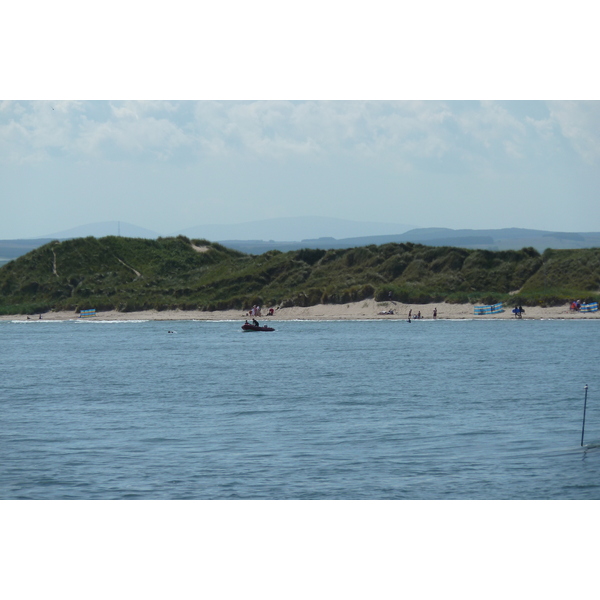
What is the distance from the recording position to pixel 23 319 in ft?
358

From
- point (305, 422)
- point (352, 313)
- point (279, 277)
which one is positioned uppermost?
point (279, 277)

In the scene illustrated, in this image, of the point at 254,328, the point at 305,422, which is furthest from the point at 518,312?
the point at 305,422

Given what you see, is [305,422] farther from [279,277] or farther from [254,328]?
[279,277]

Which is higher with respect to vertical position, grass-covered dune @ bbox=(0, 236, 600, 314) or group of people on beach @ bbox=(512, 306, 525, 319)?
grass-covered dune @ bbox=(0, 236, 600, 314)

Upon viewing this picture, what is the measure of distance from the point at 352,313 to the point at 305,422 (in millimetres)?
65471

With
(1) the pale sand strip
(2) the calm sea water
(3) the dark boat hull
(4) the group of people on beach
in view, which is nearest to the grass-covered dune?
(1) the pale sand strip

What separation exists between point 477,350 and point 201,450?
3676 cm

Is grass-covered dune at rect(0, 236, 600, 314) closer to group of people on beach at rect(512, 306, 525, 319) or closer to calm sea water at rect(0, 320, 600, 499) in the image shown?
group of people on beach at rect(512, 306, 525, 319)

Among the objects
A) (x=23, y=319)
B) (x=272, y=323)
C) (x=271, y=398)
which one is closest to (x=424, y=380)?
(x=271, y=398)

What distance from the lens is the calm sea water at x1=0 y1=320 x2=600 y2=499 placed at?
20547 mm

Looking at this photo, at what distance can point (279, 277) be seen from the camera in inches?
4368

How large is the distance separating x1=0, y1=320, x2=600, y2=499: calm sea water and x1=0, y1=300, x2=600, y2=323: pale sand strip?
24201 millimetres

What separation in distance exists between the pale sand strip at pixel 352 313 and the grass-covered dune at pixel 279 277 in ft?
3.59

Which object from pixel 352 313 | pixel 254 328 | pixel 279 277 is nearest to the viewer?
pixel 254 328
